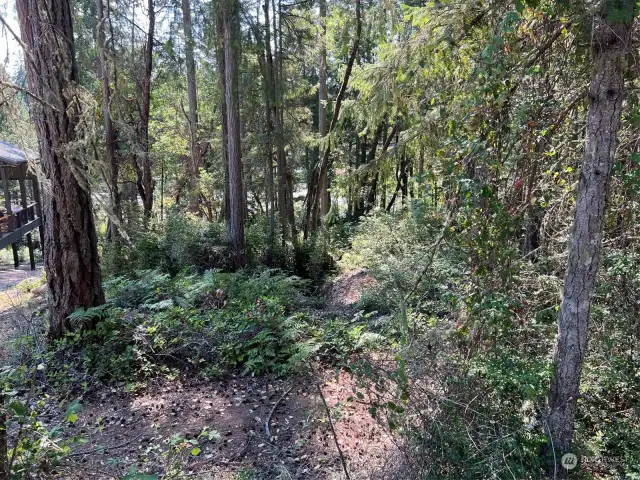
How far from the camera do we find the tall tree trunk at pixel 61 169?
14.8 feet

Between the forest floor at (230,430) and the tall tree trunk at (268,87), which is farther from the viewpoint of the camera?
the tall tree trunk at (268,87)

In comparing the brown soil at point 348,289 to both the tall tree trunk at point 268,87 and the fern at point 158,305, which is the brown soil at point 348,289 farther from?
the fern at point 158,305

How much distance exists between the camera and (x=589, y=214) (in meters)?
2.48

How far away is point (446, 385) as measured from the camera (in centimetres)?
302

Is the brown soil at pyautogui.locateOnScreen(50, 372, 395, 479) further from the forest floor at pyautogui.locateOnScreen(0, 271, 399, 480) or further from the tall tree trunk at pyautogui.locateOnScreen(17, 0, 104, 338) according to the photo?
the tall tree trunk at pyautogui.locateOnScreen(17, 0, 104, 338)

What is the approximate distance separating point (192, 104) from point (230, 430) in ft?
44.4

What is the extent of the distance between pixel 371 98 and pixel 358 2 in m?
7.17

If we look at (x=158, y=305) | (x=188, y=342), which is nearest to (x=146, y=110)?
(x=158, y=305)

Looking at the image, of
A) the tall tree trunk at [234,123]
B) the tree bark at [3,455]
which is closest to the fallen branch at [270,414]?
the tree bark at [3,455]

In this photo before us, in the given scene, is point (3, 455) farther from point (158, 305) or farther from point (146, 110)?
point (146, 110)

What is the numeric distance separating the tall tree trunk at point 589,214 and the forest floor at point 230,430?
1.34 meters

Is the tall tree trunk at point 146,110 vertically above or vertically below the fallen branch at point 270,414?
above

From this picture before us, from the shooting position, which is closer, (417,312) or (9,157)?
(417,312)

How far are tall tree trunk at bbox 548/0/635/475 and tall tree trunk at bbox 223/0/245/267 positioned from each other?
888 cm
